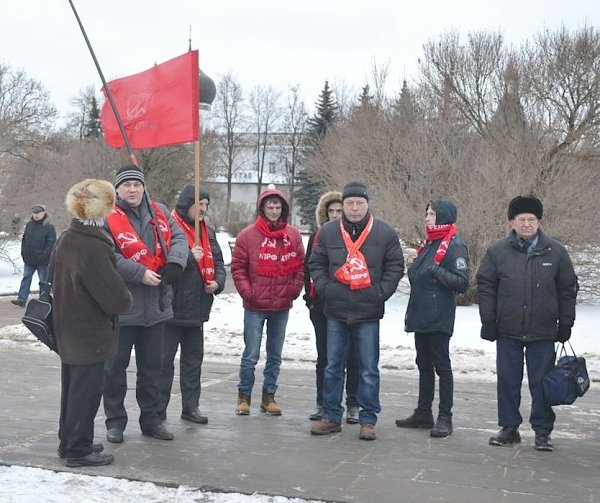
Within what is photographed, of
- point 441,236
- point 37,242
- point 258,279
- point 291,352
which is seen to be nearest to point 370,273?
point 441,236

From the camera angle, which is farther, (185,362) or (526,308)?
(185,362)

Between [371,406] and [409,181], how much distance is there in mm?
12425

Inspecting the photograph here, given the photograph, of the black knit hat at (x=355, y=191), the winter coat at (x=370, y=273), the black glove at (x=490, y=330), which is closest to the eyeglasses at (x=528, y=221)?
the black glove at (x=490, y=330)

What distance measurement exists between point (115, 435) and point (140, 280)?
115cm

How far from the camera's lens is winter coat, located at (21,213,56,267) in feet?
48.8

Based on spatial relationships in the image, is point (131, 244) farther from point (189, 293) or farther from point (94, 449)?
point (94, 449)

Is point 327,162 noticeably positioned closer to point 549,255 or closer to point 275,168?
point 549,255

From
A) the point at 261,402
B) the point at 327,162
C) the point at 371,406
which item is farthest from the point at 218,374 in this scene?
the point at 327,162

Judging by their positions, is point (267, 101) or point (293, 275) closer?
point (293, 275)

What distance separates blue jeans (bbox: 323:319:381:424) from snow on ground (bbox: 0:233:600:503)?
170 centimetres

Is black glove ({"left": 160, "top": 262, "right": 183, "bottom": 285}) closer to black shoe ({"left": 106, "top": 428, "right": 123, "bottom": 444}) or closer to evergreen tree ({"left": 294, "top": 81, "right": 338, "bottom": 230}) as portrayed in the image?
black shoe ({"left": 106, "top": 428, "right": 123, "bottom": 444})

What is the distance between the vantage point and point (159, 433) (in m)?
6.04

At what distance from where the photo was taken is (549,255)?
604cm

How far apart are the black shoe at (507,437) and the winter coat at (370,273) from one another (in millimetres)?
1244
